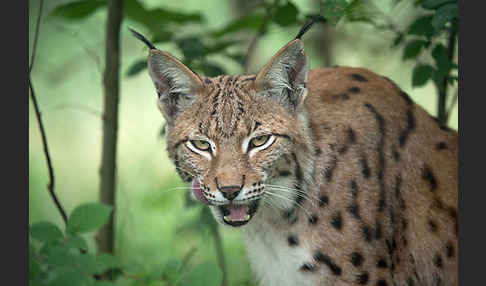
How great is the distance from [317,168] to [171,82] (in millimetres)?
1260

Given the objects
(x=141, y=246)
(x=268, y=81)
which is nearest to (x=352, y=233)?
(x=268, y=81)

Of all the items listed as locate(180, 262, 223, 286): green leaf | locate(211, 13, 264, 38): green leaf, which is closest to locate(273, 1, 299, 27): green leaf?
locate(211, 13, 264, 38): green leaf

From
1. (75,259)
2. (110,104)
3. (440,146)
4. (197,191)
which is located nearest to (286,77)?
(197,191)

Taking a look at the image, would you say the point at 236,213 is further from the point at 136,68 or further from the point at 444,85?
the point at 444,85

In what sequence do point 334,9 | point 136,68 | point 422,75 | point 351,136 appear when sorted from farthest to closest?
1. point 136,68
2. point 422,75
3. point 351,136
4. point 334,9

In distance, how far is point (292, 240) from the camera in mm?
4398

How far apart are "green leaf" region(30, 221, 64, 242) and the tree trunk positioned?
159 centimetres

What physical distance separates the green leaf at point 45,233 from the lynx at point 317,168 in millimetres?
970

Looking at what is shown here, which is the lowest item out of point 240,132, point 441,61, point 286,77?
point 240,132

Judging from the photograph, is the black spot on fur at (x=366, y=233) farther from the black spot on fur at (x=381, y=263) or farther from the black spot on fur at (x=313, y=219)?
the black spot on fur at (x=313, y=219)

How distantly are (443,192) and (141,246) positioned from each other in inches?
198

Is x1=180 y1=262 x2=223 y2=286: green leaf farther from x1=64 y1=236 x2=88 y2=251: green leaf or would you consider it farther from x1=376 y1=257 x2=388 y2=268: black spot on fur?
x1=376 y1=257 x2=388 y2=268: black spot on fur

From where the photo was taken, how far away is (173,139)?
4.33m

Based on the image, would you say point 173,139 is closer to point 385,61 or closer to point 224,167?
point 224,167
